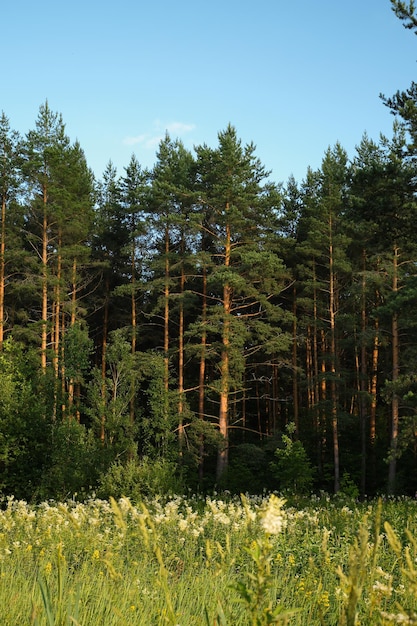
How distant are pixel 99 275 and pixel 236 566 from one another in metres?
29.9

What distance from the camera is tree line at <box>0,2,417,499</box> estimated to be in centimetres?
1825

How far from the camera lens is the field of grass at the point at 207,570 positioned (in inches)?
57.2

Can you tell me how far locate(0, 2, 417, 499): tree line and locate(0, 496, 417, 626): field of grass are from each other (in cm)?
1020

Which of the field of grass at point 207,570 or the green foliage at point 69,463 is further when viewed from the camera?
the green foliage at point 69,463

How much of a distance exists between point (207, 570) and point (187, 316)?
29.5 m

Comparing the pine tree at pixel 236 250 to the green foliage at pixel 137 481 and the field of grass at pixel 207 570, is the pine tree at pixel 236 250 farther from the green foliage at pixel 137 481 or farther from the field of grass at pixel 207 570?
the field of grass at pixel 207 570

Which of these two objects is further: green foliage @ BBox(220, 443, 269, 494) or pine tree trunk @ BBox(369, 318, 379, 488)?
pine tree trunk @ BBox(369, 318, 379, 488)

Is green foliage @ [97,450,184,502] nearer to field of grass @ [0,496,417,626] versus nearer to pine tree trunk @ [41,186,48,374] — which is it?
field of grass @ [0,496,417,626]

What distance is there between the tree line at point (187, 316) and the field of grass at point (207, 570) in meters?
10.2

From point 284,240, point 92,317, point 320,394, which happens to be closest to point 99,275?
point 92,317

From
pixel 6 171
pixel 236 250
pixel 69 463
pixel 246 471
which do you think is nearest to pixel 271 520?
pixel 69 463

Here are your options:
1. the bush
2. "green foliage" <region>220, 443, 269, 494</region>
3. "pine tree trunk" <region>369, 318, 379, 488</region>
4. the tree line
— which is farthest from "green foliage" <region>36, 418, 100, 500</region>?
"pine tree trunk" <region>369, 318, 379, 488</region>

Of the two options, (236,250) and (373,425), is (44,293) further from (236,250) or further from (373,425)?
(373,425)

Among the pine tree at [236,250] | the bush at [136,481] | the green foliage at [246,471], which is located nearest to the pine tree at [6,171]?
the pine tree at [236,250]
